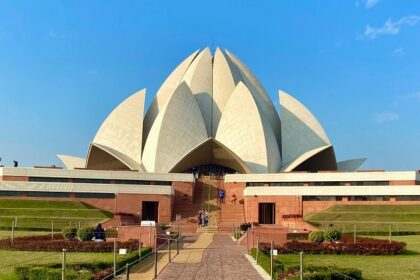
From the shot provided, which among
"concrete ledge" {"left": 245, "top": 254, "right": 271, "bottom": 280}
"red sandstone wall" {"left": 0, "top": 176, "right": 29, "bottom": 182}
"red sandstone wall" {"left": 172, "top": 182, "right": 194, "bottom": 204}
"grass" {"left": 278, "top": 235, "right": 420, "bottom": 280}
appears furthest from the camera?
"red sandstone wall" {"left": 172, "top": 182, "right": 194, "bottom": 204}

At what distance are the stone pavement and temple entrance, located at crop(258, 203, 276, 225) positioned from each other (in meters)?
15.9

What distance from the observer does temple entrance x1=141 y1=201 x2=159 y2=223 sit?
3138 cm

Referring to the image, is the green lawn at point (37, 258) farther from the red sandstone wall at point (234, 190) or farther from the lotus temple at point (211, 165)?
the red sandstone wall at point (234, 190)

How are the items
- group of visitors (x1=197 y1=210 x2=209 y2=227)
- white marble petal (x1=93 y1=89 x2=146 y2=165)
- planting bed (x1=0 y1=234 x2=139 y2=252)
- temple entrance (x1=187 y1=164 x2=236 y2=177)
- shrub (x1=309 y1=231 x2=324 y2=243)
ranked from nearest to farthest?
planting bed (x1=0 y1=234 x2=139 y2=252), shrub (x1=309 y1=231 x2=324 y2=243), group of visitors (x1=197 y1=210 x2=209 y2=227), white marble petal (x1=93 y1=89 x2=146 y2=165), temple entrance (x1=187 y1=164 x2=236 y2=177)

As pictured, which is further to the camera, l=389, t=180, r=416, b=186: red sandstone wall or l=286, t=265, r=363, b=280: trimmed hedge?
l=389, t=180, r=416, b=186: red sandstone wall

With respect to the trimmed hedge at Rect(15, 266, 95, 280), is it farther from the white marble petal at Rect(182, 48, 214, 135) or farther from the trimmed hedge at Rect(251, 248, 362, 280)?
the white marble petal at Rect(182, 48, 214, 135)

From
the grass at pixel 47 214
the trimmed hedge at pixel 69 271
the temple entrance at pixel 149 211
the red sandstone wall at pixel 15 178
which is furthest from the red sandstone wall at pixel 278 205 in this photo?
the trimmed hedge at pixel 69 271

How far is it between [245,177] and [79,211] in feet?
37.6

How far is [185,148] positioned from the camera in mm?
37375

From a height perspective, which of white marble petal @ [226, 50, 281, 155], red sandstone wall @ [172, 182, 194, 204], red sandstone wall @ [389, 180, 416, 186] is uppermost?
white marble petal @ [226, 50, 281, 155]

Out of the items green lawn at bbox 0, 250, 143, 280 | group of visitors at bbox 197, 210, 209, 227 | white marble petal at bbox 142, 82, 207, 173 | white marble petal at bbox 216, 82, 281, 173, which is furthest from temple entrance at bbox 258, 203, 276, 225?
green lawn at bbox 0, 250, 143, 280

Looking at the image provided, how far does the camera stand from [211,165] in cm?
4181

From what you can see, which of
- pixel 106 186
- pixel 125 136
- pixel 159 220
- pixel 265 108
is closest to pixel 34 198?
pixel 106 186

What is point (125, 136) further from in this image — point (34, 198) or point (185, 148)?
point (34, 198)
